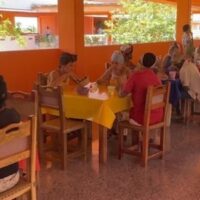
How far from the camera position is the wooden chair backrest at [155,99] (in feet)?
11.7

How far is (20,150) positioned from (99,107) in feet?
4.99

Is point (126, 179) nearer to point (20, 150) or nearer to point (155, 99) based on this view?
point (155, 99)

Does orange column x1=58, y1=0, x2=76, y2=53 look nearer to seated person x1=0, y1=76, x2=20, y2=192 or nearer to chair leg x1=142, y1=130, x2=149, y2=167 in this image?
chair leg x1=142, y1=130, x2=149, y2=167

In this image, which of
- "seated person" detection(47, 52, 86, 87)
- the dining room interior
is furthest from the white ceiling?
"seated person" detection(47, 52, 86, 87)

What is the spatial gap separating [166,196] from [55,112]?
4.54 ft

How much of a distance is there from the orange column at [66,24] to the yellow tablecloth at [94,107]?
2.38 meters

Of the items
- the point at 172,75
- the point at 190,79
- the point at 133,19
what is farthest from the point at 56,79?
the point at 133,19

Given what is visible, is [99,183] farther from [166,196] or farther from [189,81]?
[189,81]

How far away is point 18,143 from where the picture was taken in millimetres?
2152

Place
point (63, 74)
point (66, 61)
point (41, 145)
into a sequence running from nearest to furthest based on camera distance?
1. point (41, 145)
2. point (66, 61)
3. point (63, 74)

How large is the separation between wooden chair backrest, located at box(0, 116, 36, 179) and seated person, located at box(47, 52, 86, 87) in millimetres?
1943

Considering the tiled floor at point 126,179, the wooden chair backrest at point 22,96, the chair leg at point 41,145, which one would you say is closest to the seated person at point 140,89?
the tiled floor at point 126,179

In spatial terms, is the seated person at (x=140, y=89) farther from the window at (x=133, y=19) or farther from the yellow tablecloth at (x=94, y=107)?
the window at (x=133, y=19)

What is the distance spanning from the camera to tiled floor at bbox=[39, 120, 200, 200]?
123 inches
